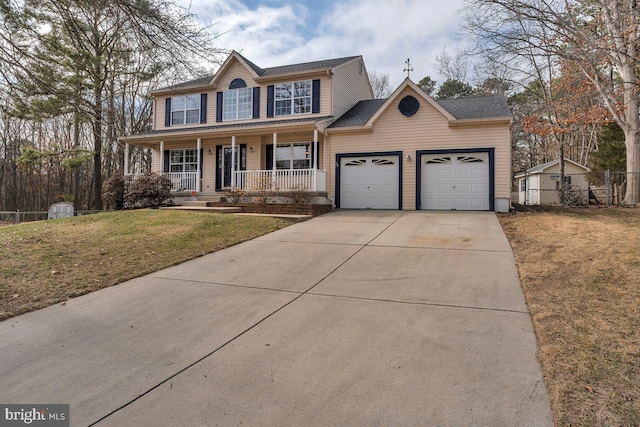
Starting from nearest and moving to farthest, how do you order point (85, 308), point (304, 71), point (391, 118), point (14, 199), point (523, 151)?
point (85, 308) < point (391, 118) < point (304, 71) < point (14, 199) < point (523, 151)

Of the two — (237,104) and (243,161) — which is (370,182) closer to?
(243,161)

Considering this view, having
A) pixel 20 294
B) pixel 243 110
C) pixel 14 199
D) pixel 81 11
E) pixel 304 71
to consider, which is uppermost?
pixel 304 71

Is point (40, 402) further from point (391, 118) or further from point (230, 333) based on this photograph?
point (391, 118)

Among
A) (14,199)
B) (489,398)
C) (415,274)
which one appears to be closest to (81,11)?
(415,274)

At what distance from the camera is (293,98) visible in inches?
628

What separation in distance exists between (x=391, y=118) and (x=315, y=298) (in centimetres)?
1114

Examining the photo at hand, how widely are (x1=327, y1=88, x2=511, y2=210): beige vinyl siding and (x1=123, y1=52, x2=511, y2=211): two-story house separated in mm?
38

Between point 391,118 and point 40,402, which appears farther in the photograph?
point 391,118

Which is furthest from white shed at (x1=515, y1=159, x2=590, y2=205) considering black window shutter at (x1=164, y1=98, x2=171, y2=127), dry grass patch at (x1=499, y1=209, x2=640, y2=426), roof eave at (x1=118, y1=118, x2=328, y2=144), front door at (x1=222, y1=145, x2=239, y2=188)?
black window shutter at (x1=164, y1=98, x2=171, y2=127)

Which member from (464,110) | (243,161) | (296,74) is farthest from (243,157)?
(464,110)

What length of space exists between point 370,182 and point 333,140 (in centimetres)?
241

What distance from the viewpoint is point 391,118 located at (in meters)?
14.0

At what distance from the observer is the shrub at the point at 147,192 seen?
14430mm

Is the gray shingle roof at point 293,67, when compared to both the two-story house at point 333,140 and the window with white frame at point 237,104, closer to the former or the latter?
the two-story house at point 333,140
